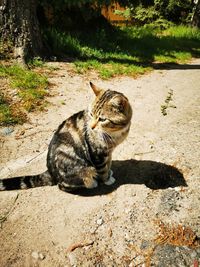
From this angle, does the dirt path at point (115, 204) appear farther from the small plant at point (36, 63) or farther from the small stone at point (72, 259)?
the small plant at point (36, 63)

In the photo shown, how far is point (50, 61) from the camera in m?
7.57

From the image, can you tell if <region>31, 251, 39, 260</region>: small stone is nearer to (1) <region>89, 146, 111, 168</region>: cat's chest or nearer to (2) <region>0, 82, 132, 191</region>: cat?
(2) <region>0, 82, 132, 191</region>: cat

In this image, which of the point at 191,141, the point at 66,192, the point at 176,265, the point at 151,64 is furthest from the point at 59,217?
the point at 151,64

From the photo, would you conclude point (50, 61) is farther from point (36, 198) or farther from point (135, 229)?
point (135, 229)

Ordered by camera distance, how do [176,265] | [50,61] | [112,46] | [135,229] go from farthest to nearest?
[112,46] < [50,61] < [135,229] < [176,265]

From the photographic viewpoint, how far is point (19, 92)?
6047 millimetres

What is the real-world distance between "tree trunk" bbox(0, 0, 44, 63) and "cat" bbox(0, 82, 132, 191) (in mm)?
4051

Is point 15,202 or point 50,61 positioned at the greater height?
point 50,61

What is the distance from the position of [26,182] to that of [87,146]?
3.28 ft

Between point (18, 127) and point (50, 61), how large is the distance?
3015 mm

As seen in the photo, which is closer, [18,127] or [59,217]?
[59,217]

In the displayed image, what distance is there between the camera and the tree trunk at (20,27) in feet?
22.0

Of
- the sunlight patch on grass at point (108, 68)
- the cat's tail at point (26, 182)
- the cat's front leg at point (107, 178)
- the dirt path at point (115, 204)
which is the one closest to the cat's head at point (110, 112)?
the cat's front leg at point (107, 178)

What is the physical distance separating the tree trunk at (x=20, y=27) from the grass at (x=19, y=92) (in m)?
0.56
